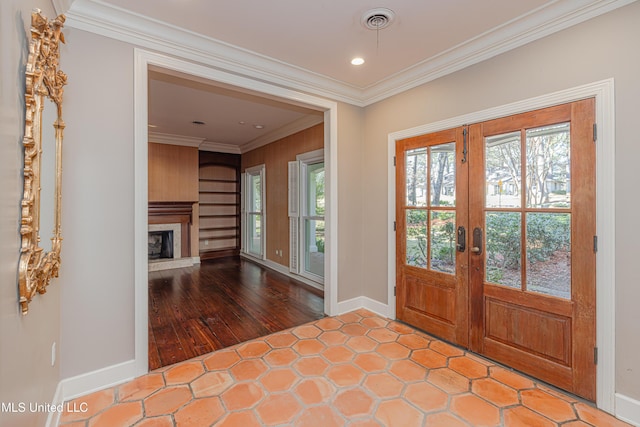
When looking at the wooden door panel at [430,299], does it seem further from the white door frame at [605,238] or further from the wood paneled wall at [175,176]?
the wood paneled wall at [175,176]

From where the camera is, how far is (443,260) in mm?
2863

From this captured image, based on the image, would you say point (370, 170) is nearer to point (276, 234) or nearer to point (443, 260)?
point (443, 260)

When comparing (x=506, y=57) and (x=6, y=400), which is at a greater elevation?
(x=506, y=57)

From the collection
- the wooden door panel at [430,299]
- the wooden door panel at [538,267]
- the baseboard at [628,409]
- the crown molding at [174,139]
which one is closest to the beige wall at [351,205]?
the wooden door panel at [430,299]

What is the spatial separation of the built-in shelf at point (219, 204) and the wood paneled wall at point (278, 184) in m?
1.33

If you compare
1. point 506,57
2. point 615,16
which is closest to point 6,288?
point 506,57

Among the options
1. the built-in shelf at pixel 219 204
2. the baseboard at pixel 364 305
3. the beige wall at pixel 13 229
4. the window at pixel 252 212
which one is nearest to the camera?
the beige wall at pixel 13 229

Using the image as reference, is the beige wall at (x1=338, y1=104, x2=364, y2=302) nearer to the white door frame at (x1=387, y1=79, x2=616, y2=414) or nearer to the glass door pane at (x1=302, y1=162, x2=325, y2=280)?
the glass door pane at (x1=302, y1=162, x2=325, y2=280)

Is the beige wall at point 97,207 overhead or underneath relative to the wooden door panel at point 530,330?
overhead

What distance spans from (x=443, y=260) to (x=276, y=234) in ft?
12.3

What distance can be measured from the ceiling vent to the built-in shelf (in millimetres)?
5677

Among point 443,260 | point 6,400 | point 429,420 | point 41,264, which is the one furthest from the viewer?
point 443,260

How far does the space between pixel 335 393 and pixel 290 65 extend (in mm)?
2937

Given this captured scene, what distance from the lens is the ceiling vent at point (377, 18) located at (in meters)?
2.12
